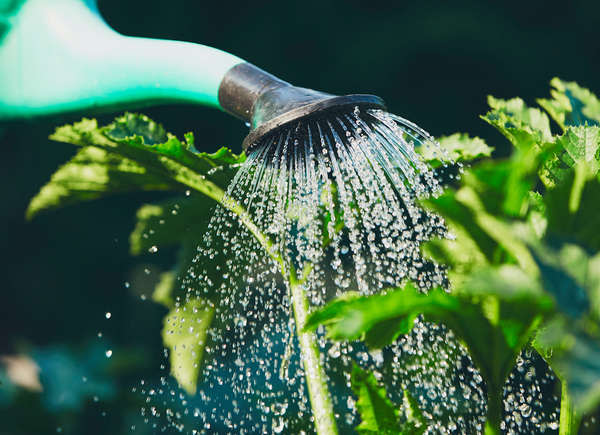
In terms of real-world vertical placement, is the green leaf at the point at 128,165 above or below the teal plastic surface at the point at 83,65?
below

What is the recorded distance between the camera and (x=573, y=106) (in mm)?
1030

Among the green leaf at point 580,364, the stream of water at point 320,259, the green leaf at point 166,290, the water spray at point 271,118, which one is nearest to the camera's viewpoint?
the green leaf at point 580,364

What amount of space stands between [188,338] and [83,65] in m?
0.54

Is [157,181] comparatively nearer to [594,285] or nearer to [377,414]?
[377,414]

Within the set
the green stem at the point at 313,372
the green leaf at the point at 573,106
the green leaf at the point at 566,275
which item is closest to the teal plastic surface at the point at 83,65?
the green stem at the point at 313,372

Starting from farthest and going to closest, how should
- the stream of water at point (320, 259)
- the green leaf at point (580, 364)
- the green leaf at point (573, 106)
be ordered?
the green leaf at point (573, 106) < the stream of water at point (320, 259) < the green leaf at point (580, 364)

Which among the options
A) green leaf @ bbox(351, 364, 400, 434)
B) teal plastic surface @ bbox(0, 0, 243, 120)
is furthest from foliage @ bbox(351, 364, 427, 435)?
teal plastic surface @ bbox(0, 0, 243, 120)

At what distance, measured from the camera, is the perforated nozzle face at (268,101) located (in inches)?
27.4

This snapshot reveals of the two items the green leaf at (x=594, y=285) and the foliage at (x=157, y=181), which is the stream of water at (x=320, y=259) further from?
the green leaf at (x=594, y=285)

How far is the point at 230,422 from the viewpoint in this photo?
1387 millimetres

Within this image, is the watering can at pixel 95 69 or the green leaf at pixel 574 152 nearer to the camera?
the green leaf at pixel 574 152

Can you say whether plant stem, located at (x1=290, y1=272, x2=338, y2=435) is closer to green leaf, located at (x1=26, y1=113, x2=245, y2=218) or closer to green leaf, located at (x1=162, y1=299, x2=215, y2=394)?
green leaf, located at (x1=26, y1=113, x2=245, y2=218)

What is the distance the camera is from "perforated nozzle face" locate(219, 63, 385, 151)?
2.29 feet

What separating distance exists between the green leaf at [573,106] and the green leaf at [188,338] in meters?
0.73
